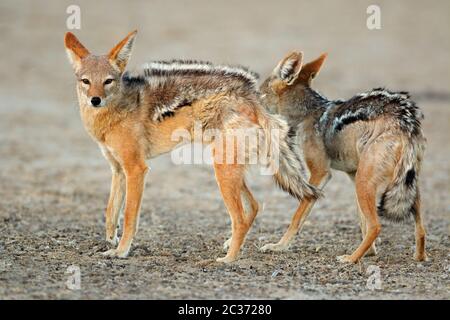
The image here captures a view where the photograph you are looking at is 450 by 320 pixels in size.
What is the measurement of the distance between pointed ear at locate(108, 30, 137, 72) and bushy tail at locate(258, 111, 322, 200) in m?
1.76

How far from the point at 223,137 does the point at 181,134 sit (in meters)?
0.62

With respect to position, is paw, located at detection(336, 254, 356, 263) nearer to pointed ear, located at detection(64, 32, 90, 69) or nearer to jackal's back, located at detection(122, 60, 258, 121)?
jackal's back, located at detection(122, 60, 258, 121)

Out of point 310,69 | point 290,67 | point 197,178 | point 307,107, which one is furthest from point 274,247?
point 197,178

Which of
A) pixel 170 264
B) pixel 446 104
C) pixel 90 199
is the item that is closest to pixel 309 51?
pixel 446 104

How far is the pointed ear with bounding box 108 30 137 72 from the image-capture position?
9383 mm

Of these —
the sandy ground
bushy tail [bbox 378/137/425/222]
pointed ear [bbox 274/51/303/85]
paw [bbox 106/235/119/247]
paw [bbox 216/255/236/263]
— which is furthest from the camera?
pointed ear [bbox 274/51/303/85]

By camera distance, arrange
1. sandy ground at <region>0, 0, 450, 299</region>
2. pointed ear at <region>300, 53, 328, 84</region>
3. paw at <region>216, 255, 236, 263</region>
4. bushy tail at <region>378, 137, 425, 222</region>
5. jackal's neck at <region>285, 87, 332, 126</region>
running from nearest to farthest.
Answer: sandy ground at <region>0, 0, 450, 299</region>, paw at <region>216, 255, 236, 263</region>, bushy tail at <region>378, 137, 425, 222</region>, jackal's neck at <region>285, 87, 332, 126</region>, pointed ear at <region>300, 53, 328, 84</region>

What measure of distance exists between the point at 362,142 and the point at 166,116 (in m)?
2.39

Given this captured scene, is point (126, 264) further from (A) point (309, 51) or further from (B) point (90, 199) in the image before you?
(A) point (309, 51)

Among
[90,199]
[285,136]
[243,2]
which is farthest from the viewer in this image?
[243,2]

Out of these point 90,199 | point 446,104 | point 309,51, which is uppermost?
point 309,51

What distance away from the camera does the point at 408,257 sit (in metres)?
9.69

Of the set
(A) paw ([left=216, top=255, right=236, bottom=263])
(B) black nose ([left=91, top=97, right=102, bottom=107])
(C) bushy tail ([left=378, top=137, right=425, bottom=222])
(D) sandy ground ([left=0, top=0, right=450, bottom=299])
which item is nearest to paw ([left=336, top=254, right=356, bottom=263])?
(D) sandy ground ([left=0, top=0, right=450, bottom=299])
